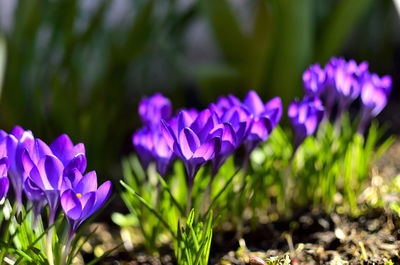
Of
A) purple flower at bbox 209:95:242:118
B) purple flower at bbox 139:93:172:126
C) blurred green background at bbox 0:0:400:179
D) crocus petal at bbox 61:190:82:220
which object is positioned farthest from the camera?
blurred green background at bbox 0:0:400:179

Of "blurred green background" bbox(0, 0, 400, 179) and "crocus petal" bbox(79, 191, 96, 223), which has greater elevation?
"blurred green background" bbox(0, 0, 400, 179)

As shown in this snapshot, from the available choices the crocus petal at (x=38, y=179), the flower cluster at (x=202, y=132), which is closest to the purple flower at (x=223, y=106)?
the flower cluster at (x=202, y=132)

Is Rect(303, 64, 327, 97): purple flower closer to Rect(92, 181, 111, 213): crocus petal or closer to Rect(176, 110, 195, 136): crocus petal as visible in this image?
Rect(176, 110, 195, 136): crocus petal

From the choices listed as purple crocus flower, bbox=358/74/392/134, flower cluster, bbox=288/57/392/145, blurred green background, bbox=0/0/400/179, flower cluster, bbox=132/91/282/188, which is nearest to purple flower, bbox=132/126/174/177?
flower cluster, bbox=132/91/282/188

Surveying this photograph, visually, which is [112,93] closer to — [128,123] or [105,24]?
[128,123]

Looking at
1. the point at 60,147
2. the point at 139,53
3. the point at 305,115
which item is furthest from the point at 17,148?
the point at 139,53
